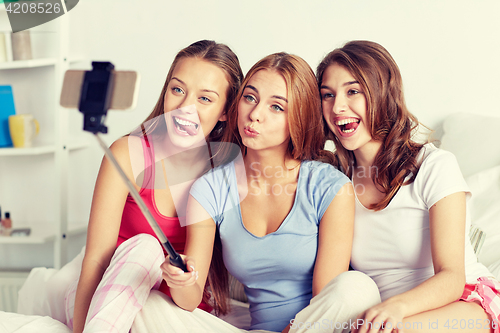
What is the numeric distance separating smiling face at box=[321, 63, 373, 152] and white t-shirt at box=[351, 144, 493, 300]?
148mm

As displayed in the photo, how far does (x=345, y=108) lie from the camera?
36.6 inches

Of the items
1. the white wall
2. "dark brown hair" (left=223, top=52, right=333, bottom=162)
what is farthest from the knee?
the white wall

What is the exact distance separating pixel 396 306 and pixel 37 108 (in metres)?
1.60

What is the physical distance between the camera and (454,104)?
1.44 meters

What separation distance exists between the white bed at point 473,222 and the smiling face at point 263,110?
494mm

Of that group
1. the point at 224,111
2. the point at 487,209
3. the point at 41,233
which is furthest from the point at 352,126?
the point at 41,233

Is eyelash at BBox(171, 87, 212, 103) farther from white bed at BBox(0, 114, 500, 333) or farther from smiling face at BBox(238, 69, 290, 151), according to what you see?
white bed at BBox(0, 114, 500, 333)

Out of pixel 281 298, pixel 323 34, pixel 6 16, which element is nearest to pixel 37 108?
pixel 6 16

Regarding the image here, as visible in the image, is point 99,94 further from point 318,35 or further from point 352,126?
point 318,35

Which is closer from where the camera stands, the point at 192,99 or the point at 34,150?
the point at 192,99

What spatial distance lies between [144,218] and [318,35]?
35.1 inches

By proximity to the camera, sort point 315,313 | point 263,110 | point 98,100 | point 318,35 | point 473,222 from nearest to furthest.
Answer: point 98,100 → point 315,313 → point 263,110 → point 473,222 → point 318,35

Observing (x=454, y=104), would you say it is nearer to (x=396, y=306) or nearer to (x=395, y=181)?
(x=395, y=181)

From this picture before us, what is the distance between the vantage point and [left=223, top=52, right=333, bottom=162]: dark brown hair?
91 cm
